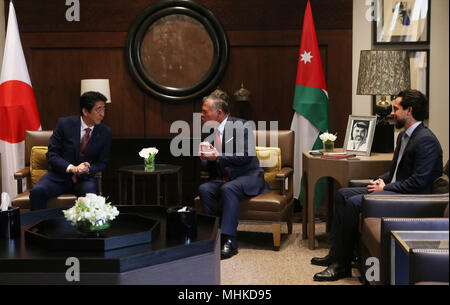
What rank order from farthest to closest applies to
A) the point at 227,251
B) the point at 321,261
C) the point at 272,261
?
1. the point at 227,251
2. the point at 272,261
3. the point at 321,261

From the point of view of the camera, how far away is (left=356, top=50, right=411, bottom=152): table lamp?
4766 millimetres

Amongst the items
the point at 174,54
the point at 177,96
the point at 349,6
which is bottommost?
the point at 177,96

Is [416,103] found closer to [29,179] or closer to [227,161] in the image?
[227,161]

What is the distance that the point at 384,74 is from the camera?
4.78m

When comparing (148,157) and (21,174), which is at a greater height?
(148,157)

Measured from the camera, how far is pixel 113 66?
622 cm

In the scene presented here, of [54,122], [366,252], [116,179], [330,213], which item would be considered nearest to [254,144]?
[330,213]

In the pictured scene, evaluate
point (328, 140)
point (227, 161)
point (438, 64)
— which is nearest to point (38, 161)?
point (227, 161)

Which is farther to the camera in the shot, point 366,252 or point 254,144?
point 254,144

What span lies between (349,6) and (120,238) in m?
3.89

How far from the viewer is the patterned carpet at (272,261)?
4062 millimetres

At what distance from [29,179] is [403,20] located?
3.81m
